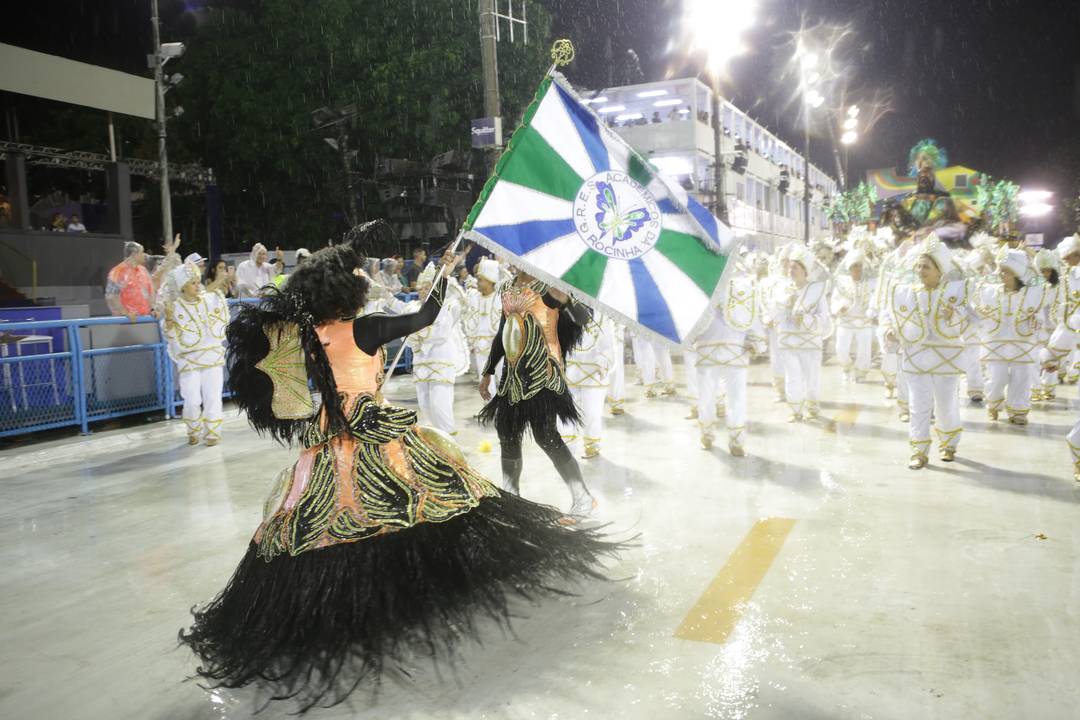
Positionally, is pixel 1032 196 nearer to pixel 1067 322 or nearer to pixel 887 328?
pixel 1067 322

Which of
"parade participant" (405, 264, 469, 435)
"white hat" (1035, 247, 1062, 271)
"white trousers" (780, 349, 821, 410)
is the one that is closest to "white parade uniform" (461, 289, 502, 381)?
"parade participant" (405, 264, 469, 435)

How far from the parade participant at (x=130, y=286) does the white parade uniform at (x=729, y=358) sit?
7.54m

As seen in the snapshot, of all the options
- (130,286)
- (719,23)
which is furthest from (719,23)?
(130,286)

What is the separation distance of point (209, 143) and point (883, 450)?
1031 inches

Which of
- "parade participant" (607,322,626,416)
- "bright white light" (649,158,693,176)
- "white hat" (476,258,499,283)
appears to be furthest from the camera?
"bright white light" (649,158,693,176)

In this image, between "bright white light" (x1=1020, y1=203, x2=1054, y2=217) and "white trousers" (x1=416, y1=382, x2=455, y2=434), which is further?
"bright white light" (x1=1020, y1=203, x2=1054, y2=217)

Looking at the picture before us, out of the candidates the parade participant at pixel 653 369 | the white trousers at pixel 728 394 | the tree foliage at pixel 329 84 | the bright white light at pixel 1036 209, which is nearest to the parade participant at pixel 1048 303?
the white trousers at pixel 728 394

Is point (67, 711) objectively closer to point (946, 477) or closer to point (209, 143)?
point (946, 477)

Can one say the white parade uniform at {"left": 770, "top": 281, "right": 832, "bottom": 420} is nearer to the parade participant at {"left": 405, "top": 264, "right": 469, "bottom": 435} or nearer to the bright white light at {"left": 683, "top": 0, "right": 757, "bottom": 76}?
the parade participant at {"left": 405, "top": 264, "right": 469, "bottom": 435}

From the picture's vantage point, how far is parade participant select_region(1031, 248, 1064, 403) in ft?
29.2

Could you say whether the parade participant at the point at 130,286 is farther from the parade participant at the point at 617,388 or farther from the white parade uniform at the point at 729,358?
the white parade uniform at the point at 729,358

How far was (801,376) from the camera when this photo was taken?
29.5 ft

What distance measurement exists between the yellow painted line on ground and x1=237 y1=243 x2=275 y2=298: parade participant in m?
11.1

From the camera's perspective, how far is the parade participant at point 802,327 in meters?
8.67
